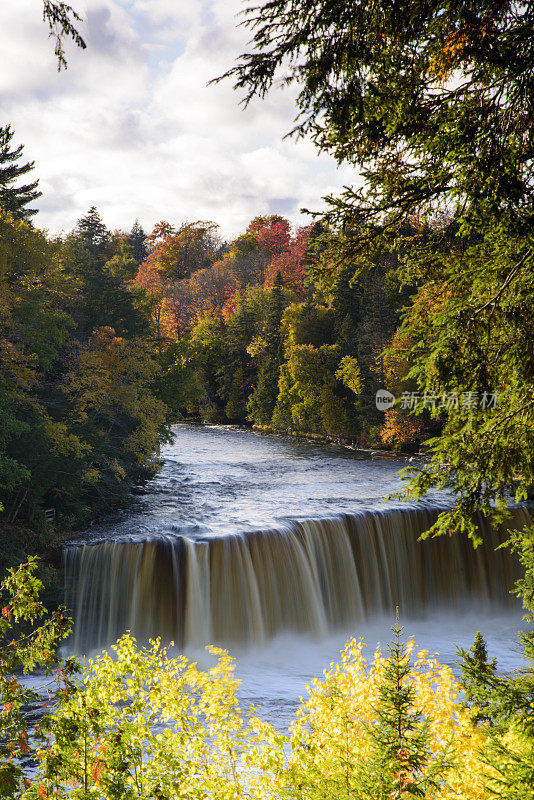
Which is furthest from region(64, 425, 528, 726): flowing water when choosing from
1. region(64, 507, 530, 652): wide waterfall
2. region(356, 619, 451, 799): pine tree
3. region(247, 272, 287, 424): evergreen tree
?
region(247, 272, 287, 424): evergreen tree

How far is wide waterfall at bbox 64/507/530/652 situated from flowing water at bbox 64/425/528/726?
0.10 feet

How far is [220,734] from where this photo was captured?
650cm

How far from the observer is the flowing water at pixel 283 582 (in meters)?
15.5

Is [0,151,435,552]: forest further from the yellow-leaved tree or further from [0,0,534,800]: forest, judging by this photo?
the yellow-leaved tree

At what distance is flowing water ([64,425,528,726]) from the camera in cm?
1546

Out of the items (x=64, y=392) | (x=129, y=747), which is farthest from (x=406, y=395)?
(x=64, y=392)

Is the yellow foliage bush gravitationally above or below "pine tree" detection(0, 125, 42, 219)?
below

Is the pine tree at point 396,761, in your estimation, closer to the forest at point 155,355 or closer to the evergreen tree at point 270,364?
the forest at point 155,355

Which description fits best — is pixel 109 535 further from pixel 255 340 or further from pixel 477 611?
pixel 255 340

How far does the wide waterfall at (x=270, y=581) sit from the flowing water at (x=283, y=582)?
3 cm

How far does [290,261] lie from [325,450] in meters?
30.5

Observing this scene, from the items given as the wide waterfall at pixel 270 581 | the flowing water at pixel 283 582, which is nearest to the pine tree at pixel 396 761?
the flowing water at pixel 283 582

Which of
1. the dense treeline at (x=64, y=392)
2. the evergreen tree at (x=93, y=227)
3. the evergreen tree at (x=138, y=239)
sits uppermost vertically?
the evergreen tree at (x=138, y=239)

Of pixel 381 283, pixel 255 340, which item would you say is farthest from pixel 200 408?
pixel 381 283
